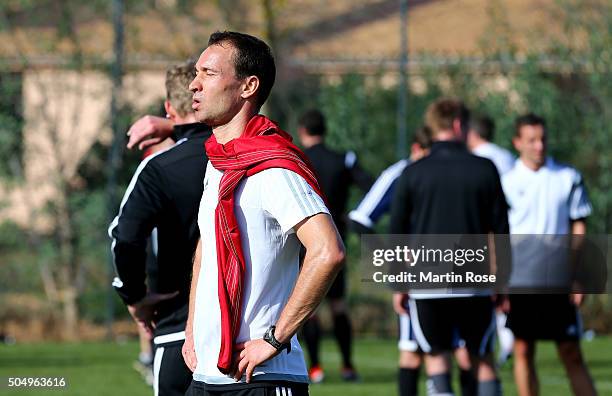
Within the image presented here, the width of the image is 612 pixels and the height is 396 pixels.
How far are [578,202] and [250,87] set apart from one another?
5.18 m

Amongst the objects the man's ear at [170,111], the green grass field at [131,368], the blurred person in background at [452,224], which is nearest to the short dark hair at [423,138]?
the blurred person in background at [452,224]

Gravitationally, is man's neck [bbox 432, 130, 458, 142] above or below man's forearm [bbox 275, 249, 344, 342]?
above

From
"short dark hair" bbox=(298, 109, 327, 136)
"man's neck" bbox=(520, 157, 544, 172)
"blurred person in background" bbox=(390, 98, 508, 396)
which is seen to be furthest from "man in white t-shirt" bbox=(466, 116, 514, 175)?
"blurred person in background" bbox=(390, 98, 508, 396)

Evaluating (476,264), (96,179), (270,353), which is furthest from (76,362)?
(270,353)

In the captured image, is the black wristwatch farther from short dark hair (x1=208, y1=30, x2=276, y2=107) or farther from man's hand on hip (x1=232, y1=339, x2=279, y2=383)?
short dark hair (x1=208, y1=30, x2=276, y2=107)

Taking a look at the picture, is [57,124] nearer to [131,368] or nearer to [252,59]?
[131,368]

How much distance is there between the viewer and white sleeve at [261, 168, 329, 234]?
13.7 ft

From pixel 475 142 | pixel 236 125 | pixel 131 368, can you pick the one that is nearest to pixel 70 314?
pixel 131 368

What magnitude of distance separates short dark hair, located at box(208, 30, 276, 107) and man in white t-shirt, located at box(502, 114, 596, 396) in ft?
16.3

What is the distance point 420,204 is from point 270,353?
427 centimetres

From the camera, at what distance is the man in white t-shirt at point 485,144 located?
1173cm

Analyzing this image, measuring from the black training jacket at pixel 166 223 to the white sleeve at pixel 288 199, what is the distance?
4.57ft

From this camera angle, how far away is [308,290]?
4.16 meters

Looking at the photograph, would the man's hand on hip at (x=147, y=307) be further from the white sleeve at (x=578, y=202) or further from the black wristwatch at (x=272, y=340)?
the white sleeve at (x=578, y=202)
